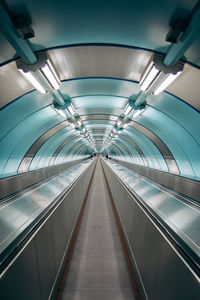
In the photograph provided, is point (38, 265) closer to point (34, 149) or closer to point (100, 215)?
point (100, 215)

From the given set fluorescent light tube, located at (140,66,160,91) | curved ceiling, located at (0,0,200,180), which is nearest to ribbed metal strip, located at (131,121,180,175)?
curved ceiling, located at (0,0,200,180)

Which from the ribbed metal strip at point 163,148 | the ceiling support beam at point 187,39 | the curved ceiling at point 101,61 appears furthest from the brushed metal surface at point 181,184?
the ribbed metal strip at point 163,148

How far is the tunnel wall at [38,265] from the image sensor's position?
1.53 metres

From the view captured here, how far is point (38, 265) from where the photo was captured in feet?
6.81

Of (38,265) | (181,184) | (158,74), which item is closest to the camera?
(38,265)

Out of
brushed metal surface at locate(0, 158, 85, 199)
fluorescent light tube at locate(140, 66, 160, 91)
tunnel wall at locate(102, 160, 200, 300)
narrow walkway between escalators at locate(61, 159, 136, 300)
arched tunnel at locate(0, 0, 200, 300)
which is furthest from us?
brushed metal surface at locate(0, 158, 85, 199)

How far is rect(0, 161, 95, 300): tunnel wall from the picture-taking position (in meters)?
1.53

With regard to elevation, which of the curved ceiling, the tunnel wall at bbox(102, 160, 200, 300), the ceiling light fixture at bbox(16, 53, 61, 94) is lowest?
the tunnel wall at bbox(102, 160, 200, 300)

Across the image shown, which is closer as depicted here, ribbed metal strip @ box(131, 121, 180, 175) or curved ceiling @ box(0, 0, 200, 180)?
curved ceiling @ box(0, 0, 200, 180)

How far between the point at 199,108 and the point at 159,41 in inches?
125

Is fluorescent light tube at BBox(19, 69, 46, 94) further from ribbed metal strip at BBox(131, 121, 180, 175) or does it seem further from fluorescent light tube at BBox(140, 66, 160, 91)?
ribbed metal strip at BBox(131, 121, 180, 175)

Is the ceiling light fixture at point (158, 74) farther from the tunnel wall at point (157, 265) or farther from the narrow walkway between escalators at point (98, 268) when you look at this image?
the narrow walkway between escalators at point (98, 268)

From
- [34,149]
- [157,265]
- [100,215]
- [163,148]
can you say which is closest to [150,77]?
[157,265]

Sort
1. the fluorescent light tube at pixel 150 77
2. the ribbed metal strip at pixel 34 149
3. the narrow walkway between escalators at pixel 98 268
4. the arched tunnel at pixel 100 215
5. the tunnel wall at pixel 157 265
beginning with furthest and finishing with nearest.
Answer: the ribbed metal strip at pixel 34 149, the fluorescent light tube at pixel 150 77, the narrow walkway between escalators at pixel 98 268, the arched tunnel at pixel 100 215, the tunnel wall at pixel 157 265
